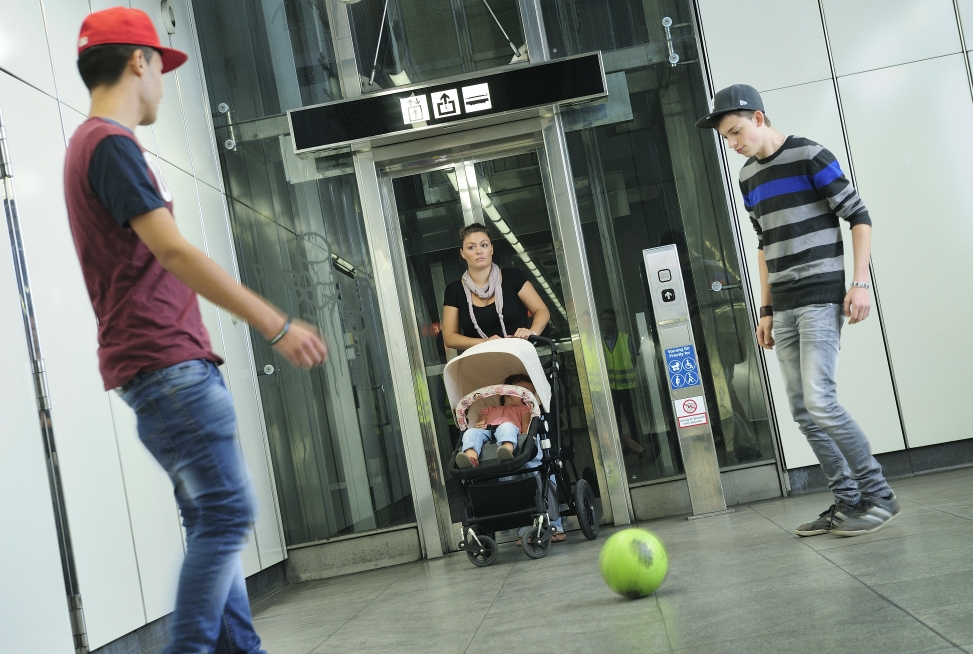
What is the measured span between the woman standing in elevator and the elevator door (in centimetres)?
32

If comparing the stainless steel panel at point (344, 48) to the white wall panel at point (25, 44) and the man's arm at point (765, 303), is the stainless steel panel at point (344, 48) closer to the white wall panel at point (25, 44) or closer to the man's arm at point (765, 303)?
the white wall panel at point (25, 44)

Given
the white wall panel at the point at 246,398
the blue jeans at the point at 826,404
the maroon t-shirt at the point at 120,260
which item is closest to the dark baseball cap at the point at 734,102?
the blue jeans at the point at 826,404

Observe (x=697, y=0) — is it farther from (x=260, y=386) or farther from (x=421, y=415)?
(x=260, y=386)

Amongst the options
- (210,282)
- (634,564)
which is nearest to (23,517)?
(210,282)

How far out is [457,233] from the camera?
641 cm

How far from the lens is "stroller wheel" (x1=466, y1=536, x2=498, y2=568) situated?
508cm

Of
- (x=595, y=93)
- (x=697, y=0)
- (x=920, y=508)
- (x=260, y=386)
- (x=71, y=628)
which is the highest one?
(x=697, y=0)

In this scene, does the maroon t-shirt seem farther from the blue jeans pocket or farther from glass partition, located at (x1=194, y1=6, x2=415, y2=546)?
glass partition, located at (x1=194, y1=6, x2=415, y2=546)

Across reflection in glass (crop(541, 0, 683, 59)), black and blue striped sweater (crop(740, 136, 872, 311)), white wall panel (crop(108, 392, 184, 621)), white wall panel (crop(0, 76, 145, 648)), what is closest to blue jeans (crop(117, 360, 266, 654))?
white wall panel (crop(0, 76, 145, 648))

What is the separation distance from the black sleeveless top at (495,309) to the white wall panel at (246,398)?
139 centimetres

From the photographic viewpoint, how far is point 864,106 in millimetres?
5887

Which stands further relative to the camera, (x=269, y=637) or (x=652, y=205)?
(x=652, y=205)

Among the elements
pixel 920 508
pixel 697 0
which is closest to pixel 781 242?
pixel 920 508

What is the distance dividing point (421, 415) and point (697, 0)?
333cm
